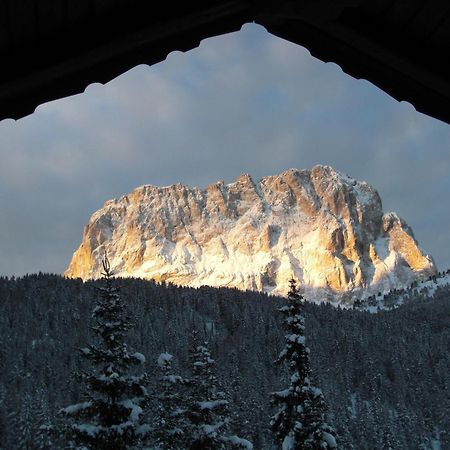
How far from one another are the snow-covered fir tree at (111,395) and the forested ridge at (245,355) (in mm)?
44992

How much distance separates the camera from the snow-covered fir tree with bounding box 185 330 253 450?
69.9ft

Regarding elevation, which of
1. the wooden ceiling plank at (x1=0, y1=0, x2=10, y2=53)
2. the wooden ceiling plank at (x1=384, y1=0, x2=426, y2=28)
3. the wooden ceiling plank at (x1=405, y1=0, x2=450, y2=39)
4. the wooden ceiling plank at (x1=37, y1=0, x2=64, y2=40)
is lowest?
the wooden ceiling plank at (x1=0, y1=0, x2=10, y2=53)

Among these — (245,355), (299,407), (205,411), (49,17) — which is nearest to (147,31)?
(49,17)

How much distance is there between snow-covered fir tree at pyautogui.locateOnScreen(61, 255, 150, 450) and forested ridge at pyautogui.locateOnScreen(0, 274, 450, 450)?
148 feet

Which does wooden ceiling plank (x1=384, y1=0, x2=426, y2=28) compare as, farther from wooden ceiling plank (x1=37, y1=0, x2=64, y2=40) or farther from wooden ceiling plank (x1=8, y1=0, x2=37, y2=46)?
wooden ceiling plank (x1=8, y1=0, x2=37, y2=46)

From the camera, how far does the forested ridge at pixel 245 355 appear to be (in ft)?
262

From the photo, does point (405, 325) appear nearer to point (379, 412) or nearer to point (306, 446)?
point (379, 412)

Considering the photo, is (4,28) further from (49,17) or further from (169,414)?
(169,414)

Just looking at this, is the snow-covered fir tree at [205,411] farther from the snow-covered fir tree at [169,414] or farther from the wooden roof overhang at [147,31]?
the wooden roof overhang at [147,31]

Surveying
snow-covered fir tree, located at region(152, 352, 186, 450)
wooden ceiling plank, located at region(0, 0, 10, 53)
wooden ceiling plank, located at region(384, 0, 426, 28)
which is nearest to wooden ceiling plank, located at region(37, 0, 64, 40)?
wooden ceiling plank, located at region(0, 0, 10, 53)

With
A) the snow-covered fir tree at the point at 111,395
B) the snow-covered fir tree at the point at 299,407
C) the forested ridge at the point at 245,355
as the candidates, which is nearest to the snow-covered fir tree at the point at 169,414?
the snow-covered fir tree at the point at 111,395

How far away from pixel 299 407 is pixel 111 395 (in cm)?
575

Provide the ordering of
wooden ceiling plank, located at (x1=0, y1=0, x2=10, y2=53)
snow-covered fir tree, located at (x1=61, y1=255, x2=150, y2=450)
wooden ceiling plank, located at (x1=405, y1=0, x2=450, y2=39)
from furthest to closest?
snow-covered fir tree, located at (x1=61, y1=255, x2=150, y2=450) → wooden ceiling plank, located at (x1=405, y1=0, x2=450, y2=39) → wooden ceiling plank, located at (x1=0, y1=0, x2=10, y2=53)

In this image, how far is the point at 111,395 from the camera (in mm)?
17781
